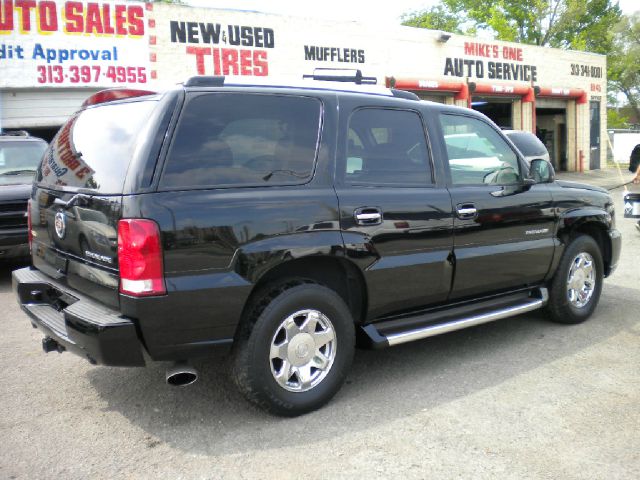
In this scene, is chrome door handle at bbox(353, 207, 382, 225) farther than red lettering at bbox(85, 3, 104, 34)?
No

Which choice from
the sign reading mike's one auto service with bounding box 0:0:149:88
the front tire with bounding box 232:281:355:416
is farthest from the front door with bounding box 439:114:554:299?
the sign reading mike's one auto service with bounding box 0:0:149:88

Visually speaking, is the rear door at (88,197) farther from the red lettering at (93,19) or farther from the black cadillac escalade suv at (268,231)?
the red lettering at (93,19)

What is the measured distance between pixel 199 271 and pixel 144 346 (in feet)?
1.54

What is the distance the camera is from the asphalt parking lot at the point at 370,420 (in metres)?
3.10

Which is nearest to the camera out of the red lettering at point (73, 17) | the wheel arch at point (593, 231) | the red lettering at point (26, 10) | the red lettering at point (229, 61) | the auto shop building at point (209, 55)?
the wheel arch at point (593, 231)

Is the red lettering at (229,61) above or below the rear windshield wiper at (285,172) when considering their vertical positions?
above

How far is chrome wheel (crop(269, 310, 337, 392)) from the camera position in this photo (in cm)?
356

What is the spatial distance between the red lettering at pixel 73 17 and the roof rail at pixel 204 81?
41.2 ft

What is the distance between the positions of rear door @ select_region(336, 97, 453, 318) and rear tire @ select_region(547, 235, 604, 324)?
1.44 m

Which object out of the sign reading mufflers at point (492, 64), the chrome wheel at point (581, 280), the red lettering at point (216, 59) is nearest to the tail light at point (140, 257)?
the chrome wheel at point (581, 280)

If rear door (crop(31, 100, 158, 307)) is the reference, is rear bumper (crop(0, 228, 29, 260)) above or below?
below

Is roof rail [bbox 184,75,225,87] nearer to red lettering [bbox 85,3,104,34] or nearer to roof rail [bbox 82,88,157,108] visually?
roof rail [bbox 82,88,157,108]

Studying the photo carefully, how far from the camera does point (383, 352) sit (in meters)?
4.85

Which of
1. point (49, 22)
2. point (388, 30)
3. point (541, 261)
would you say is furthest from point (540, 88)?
point (541, 261)
